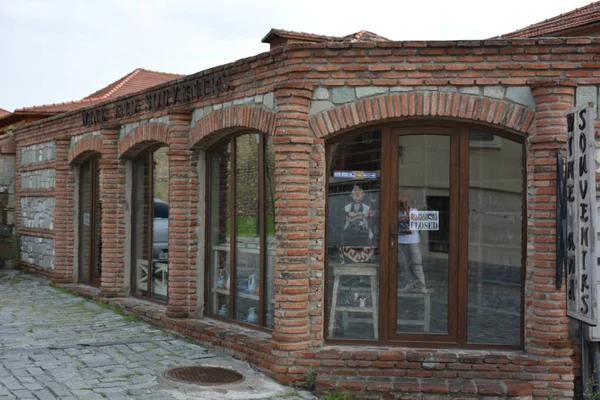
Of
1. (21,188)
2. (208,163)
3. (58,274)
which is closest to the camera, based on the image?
(208,163)

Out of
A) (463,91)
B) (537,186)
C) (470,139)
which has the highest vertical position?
(463,91)

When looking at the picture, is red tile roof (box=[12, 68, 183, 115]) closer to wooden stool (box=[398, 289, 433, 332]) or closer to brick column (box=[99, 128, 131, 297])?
brick column (box=[99, 128, 131, 297])

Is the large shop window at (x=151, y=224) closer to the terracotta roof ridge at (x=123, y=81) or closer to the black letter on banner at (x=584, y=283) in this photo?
the black letter on banner at (x=584, y=283)

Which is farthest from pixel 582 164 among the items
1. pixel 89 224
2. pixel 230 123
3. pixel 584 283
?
pixel 89 224

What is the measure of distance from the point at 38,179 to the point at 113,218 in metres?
4.56

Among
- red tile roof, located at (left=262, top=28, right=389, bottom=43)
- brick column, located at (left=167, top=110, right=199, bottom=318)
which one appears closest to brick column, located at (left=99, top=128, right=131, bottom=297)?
brick column, located at (left=167, top=110, right=199, bottom=318)

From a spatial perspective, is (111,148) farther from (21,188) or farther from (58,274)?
(21,188)

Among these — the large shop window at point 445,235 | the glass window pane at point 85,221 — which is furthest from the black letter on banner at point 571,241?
the glass window pane at point 85,221

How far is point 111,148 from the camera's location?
11.5 m

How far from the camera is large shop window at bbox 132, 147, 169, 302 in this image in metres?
10.6

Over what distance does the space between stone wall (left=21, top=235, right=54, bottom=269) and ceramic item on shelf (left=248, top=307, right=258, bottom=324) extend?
7227 millimetres

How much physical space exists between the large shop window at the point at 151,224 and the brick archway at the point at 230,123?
56.5 inches

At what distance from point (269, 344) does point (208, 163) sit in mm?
2885

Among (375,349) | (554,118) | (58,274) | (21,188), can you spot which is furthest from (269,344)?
(21,188)
